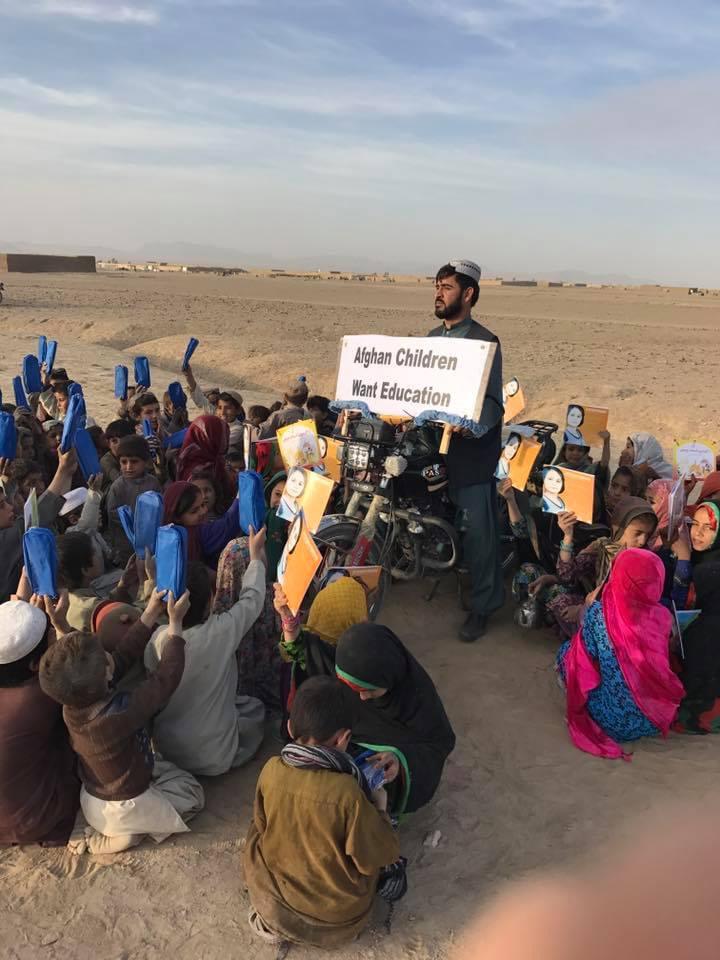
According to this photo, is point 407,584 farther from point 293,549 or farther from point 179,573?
point 179,573

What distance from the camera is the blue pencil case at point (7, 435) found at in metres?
4.30

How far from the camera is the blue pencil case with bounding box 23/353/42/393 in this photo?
289 inches

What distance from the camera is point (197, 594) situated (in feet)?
10.5

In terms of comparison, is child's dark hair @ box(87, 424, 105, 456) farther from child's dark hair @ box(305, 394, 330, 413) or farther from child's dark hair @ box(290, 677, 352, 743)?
child's dark hair @ box(290, 677, 352, 743)

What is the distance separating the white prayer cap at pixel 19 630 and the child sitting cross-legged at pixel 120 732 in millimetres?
158

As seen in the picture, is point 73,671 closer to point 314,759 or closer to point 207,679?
point 207,679

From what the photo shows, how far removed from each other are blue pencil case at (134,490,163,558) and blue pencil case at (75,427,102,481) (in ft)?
3.66

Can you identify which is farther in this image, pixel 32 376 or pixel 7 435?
pixel 32 376

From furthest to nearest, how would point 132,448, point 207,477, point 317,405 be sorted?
point 317,405, point 207,477, point 132,448

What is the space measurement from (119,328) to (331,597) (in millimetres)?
22197

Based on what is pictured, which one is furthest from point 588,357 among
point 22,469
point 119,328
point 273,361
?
point 22,469

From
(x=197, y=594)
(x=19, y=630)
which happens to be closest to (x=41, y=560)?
(x=19, y=630)

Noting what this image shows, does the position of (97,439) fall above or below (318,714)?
above

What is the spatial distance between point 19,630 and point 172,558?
2.00 feet
